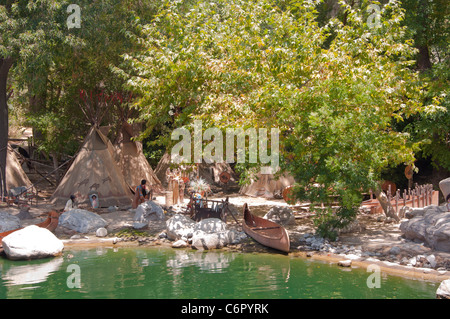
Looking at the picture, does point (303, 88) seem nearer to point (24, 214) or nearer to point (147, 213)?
point (147, 213)

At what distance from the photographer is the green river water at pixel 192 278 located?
9984 mm

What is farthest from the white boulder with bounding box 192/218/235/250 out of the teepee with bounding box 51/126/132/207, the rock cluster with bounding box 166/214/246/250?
the teepee with bounding box 51/126/132/207

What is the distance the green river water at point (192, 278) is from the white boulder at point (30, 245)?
217mm

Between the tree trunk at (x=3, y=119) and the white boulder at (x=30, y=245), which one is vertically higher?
the tree trunk at (x=3, y=119)

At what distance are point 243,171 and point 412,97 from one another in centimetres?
608

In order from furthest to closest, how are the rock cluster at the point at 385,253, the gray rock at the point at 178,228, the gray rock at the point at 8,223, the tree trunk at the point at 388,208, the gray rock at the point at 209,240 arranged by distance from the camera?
1. the tree trunk at the point at 388,208
2. the gray rock at the point at 178,228
3. the gray rock at the point at 8,223
4. the gray rock at the point at 209,240
5. the rock cluster at the point at 385,253

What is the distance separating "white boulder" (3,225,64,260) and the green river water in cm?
22

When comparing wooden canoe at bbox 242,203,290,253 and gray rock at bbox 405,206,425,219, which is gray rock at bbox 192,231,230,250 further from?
gray rock at bbox 405,206,425,219

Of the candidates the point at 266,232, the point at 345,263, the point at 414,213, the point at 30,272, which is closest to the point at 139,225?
the point at 266,232

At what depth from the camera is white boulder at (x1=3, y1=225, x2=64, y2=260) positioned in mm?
12680

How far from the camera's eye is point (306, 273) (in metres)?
11.4

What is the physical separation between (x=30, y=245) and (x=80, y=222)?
298 cm

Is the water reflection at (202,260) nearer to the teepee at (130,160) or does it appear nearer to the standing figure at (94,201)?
the standing figure at (94,201)

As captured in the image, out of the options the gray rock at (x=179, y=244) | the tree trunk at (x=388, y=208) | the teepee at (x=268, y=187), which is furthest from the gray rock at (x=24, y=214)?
the tree trunk at (x=388, y=208)
